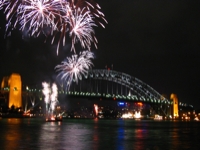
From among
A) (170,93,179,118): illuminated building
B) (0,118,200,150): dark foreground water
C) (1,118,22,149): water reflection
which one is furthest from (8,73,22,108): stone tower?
(1,118,22,149): water reflection

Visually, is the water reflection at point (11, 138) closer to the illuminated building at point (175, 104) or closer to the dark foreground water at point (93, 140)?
the dark foreground water at point (93, 140)

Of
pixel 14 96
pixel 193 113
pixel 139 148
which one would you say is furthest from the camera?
pixel 193 113

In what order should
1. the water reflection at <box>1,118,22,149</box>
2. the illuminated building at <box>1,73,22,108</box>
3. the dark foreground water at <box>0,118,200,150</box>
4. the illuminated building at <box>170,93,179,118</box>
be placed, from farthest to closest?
1. the illuminated building at <box>170,93,179,118</box>
2. the illuminated building at <box>1,73,22,108</box>
3. the dark foreground water at <box>0,118,200,150</box>
4. the water reflection at <box>1,118,22,149</box>

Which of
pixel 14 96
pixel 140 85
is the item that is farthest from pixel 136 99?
pixel 14 96

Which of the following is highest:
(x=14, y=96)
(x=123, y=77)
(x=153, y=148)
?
(x=123, y=77)

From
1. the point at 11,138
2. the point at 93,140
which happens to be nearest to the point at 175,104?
the point at 93,140

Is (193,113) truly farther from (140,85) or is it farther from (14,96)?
(14,96)

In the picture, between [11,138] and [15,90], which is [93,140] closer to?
[11,138]

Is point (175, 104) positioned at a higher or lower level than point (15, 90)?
lower

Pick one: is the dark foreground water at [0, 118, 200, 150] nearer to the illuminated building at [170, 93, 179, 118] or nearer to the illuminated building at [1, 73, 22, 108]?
the illuminated building at [1, 73, 22, 108]
